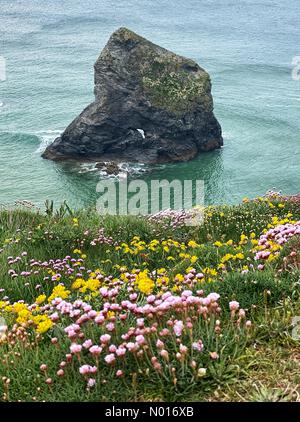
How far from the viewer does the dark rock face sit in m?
69.4

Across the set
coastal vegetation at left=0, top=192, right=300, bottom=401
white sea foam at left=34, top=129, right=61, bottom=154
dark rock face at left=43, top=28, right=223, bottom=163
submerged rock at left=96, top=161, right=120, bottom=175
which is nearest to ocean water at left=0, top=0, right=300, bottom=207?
white sea foam at left=34, top=129, right=61, bottom=154

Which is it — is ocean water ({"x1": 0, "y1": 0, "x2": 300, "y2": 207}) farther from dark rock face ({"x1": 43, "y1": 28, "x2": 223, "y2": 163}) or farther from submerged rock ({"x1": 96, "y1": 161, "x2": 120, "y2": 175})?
dark rock face ({"x1": 43, "y1": 28, "x2": 223, "y2": 163})

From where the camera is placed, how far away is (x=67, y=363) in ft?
19.5

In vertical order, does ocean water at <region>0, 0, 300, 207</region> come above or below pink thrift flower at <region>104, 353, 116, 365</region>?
below

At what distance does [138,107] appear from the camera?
232 ft

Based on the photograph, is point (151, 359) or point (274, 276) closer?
point (151, 359)

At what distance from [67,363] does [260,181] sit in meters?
66.5

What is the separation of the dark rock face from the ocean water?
116 inches

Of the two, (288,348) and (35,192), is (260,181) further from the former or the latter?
(288,348)

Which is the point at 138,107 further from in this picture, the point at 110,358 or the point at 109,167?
the point at 110,358

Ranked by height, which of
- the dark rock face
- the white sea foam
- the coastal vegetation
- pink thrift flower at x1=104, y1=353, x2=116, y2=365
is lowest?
the white sea foam

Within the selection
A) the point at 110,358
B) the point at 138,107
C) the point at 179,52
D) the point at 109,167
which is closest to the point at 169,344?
the point at 110,358

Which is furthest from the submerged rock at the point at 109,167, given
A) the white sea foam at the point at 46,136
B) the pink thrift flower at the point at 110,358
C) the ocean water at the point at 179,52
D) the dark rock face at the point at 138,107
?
the pink thrift flower at the point at 110,358
